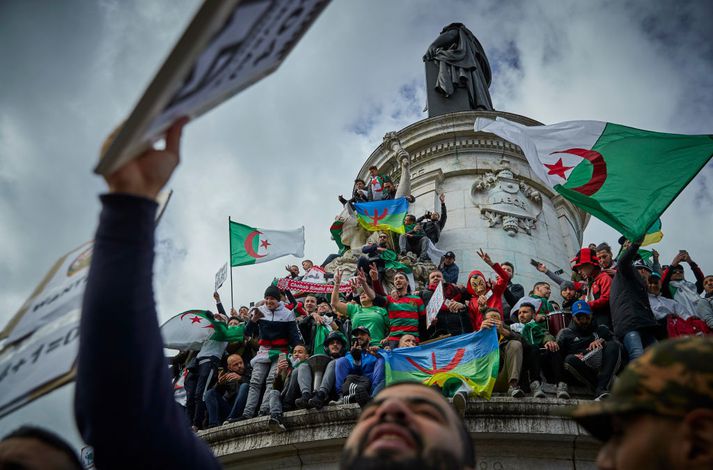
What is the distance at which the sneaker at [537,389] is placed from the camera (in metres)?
6.77

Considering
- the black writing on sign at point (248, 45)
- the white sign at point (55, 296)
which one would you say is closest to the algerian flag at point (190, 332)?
the white sign at point (55, 296)

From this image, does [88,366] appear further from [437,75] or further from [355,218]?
[437,75]

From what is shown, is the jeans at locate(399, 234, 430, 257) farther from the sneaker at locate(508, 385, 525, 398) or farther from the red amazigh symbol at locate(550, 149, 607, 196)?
the sneaker at locate(508, 385, 525, 398)

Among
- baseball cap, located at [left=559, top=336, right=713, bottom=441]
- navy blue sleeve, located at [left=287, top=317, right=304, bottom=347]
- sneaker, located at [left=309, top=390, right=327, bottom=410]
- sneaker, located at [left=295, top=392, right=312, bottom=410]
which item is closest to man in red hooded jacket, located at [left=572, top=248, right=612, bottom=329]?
sneaker, located at [left=309, top=390, right=327, bottom=410]

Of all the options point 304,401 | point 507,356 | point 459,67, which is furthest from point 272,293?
point 459,67

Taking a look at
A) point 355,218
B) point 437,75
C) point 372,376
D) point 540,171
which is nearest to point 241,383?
point 372,376

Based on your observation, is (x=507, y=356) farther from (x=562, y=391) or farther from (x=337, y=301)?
(x=337, y=301)

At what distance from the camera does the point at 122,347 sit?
1.68 metres

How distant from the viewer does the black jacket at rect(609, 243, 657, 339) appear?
6.95 m

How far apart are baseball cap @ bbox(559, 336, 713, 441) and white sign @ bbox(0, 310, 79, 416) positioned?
167 cm

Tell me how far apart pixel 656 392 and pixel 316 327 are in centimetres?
754

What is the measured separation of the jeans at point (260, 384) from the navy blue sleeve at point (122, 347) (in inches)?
244

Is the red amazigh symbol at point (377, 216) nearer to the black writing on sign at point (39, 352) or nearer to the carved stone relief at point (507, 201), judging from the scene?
the carved stone relief at point (507, 201)

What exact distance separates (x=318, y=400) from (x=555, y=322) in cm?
336
